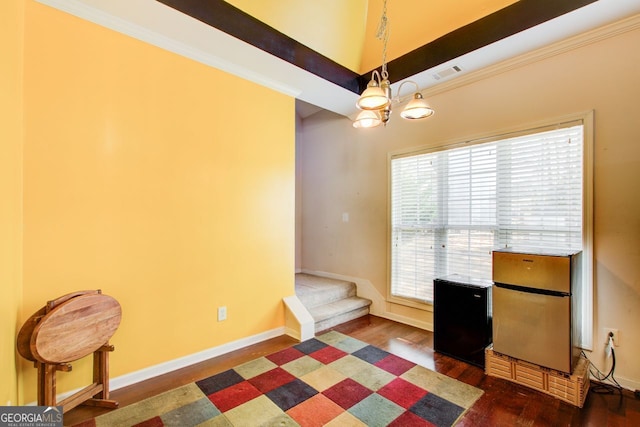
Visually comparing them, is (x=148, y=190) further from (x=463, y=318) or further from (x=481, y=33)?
(x=481, y=33)

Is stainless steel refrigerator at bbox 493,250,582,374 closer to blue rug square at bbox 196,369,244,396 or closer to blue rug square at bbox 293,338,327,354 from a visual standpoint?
blue rug square at bbox 293,338,327,354

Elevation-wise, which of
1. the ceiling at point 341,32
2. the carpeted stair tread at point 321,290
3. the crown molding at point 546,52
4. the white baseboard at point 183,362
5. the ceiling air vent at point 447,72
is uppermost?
the ceiling at point 341,32

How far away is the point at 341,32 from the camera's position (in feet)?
9.91

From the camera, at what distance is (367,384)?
2.27 metres

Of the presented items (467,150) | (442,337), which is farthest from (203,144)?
(442,337)

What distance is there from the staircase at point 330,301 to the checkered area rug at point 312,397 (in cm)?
77

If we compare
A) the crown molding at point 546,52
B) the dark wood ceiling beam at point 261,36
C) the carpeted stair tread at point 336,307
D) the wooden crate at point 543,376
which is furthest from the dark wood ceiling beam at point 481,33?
the carpeted stair tread at point 336,307

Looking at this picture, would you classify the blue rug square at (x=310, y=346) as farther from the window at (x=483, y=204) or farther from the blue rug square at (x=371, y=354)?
the window at (x=483, y=204)

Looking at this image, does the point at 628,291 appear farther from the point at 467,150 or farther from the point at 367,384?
the point at 367,384

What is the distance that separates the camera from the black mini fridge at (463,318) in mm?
2545

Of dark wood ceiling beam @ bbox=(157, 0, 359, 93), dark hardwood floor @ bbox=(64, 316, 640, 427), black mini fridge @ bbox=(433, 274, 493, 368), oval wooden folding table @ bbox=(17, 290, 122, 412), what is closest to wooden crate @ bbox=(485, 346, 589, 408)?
dark hardwood floor @ bbox=(64, 316, 640, 427)

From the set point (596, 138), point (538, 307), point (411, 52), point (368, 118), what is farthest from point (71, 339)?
point (596, 138)

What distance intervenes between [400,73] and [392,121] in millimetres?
717

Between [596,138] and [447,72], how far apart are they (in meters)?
1.38
